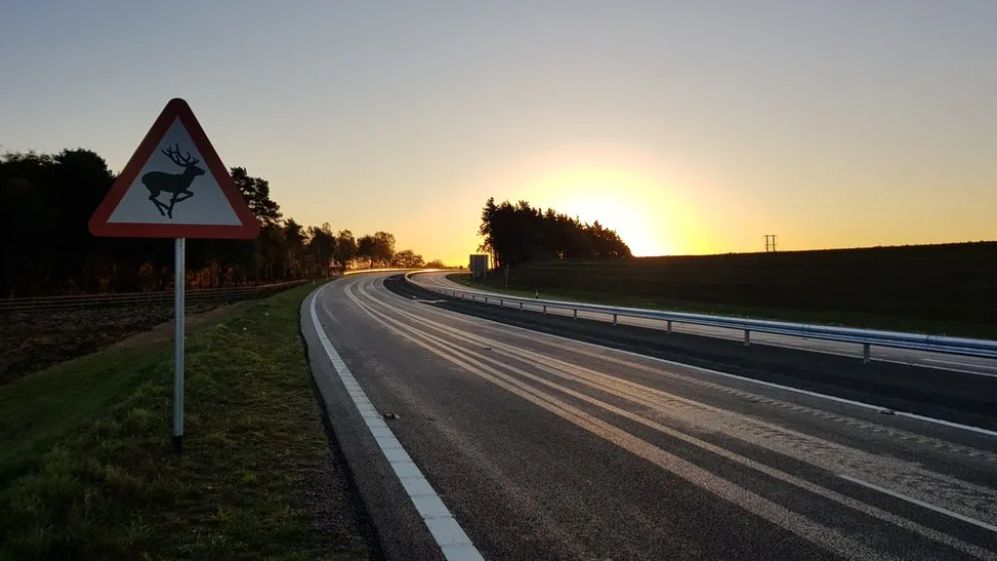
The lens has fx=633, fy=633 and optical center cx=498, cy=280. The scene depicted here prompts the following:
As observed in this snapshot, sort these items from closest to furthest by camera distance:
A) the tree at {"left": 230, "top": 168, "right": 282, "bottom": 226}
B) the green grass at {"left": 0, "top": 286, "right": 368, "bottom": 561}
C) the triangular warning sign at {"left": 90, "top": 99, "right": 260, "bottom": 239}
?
the green grass at {"left": 0, "top": 286, "right": 368, "bottom": 561}
the triangular warning sign at {"left": 90, "top": 99, "right": 260, "bottom": 239}
the tree at {"left": 230, "top": 168, "right": 282, "bottom": 226}

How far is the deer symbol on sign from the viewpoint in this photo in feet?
17.4

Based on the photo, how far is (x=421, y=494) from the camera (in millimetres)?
4980

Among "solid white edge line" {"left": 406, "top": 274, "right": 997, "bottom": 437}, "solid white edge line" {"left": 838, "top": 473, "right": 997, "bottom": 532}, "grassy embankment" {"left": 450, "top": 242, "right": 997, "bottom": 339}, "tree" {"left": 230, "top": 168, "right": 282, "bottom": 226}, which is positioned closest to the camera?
"solid white edge line" {"left": 838, "top": 473, "right": 997, "bottom": 532}

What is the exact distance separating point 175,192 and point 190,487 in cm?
244

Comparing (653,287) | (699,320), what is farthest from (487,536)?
(653,287)

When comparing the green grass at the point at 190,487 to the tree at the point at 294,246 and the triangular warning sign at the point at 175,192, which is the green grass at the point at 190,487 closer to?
the triangular warning sign at the point at 175,192

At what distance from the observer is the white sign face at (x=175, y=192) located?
17.3 feet

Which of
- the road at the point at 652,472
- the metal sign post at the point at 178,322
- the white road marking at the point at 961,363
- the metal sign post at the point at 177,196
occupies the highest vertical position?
the metal sign post at the point at 177,196

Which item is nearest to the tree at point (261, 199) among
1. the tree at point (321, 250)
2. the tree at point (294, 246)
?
the tree at point (294, 246)

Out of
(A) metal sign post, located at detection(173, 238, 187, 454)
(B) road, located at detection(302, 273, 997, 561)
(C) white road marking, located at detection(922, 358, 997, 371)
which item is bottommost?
(C) white road marking, located at detection(922, 358, 997, 371)

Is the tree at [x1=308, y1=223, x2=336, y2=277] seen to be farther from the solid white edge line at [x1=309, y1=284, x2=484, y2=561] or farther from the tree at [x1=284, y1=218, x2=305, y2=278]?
the solid white edge line at [x1=309, y1=284, x2=484, y2=561]

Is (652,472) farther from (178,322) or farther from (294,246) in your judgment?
(294,246)

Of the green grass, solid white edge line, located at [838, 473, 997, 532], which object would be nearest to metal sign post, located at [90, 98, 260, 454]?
the green grass

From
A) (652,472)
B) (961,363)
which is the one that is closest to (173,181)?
(652,472)
